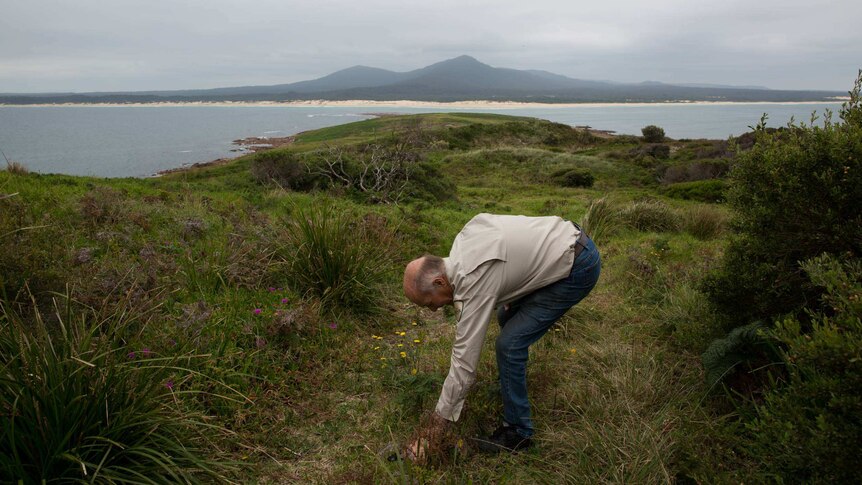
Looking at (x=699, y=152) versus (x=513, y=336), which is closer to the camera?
(x=513, y=336)

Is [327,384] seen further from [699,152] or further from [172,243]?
[699,152]

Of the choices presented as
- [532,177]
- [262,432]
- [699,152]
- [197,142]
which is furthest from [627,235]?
[197,142]

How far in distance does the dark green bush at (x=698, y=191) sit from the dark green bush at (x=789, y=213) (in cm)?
1508

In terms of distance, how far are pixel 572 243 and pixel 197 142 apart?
199 ft

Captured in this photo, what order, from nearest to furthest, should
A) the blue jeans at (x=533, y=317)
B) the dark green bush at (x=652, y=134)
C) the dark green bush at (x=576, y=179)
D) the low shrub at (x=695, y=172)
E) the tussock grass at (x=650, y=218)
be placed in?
the blue jeans at (x=533, y=317)
the tussock grass at (x=650, y=218)
the low shrub at (x=695, y=172)
the dark green bush at (x=576, y=179)
the dark green bush at (x=652, y=134)

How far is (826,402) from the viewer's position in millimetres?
2180

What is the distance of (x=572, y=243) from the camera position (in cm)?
321

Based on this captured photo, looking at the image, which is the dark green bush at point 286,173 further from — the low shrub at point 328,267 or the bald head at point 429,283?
the bald head at point 429,283

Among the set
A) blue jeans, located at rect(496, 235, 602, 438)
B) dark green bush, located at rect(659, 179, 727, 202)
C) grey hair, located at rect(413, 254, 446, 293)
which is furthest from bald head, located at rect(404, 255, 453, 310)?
dark green bush, located at rect(659, 179, 727, 202)

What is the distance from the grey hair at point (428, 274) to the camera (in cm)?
306

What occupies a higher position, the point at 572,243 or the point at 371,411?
the point at 572,243

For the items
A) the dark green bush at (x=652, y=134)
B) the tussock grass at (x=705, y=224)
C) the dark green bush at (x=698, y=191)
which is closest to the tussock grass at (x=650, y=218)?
the tussock grass at (x=705, y=224)

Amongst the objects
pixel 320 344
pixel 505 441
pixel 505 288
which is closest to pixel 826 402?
pixel 505 288

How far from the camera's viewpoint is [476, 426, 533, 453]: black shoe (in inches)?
135
